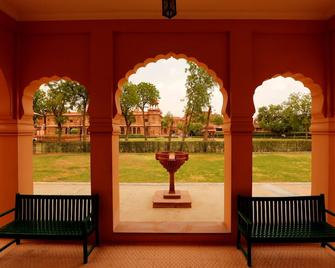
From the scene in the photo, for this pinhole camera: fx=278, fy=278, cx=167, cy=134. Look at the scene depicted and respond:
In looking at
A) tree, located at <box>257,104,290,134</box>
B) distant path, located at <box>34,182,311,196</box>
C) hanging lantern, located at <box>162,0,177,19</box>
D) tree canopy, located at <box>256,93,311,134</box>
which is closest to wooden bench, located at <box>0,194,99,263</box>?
hanging lantern, located at <box>162,0,177,19</box>

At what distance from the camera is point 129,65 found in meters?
5.30

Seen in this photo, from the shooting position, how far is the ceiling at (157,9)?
4832 mm

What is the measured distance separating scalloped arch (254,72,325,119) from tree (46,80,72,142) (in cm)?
2715

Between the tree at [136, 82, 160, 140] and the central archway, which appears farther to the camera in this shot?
the tree at [136, 82, 160, 140]

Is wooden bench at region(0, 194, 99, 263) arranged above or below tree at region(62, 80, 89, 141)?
below

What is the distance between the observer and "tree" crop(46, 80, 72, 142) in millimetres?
29364

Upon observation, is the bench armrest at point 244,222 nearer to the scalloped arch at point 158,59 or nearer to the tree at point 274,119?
the scalloped arch at point 158,59

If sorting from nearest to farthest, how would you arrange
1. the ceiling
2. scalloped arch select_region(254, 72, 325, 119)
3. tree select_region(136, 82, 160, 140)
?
the ceiling, scalloped arch select_region(254, 72, 325, 119), tree select_region(136, 82, 160, 140)

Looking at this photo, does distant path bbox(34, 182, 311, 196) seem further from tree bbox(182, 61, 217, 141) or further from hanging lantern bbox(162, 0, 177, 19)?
tree bbox(182, 61, 217, 141)

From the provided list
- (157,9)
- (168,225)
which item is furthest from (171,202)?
(157,9)

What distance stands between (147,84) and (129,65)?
107 ft

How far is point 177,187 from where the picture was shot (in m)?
Answer: 10.9

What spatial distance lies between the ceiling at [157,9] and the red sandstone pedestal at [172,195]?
458 cm

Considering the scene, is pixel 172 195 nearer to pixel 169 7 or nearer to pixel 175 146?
pixel 169 7
